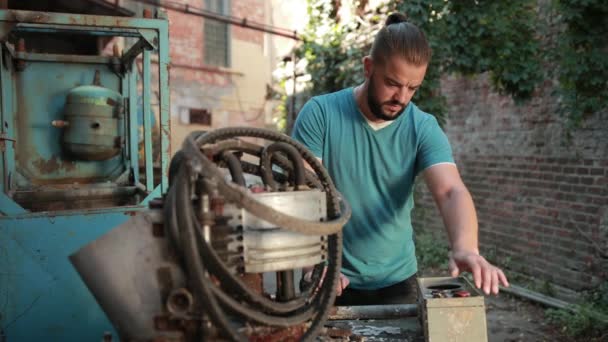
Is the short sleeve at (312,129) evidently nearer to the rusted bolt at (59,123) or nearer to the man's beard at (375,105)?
the man's beard at (375,105)

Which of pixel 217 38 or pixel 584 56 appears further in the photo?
pixel 217 38

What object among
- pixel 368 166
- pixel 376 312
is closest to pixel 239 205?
pixel 376 312

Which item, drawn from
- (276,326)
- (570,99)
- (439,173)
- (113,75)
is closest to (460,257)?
(439,173)

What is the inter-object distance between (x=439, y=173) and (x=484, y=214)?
14.4ft

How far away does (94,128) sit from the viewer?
180 inches

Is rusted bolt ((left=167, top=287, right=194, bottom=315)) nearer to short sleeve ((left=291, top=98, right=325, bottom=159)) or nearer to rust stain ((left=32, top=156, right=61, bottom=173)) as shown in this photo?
short sleeve ((left=291, top=98, right=325, bottom=159))

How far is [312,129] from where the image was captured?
7.38ft

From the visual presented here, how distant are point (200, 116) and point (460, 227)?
42.0 feet

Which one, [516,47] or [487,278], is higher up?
[516,47]

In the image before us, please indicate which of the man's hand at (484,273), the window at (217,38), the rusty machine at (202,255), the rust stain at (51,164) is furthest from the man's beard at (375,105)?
the window at (217,38)

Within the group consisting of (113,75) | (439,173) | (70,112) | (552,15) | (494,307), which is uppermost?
(552,15)

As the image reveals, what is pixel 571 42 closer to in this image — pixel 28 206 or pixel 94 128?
pixel 94 128

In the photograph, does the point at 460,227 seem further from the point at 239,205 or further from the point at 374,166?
the point at 239,205

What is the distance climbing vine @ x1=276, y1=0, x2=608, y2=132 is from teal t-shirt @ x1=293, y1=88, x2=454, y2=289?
2902mm
